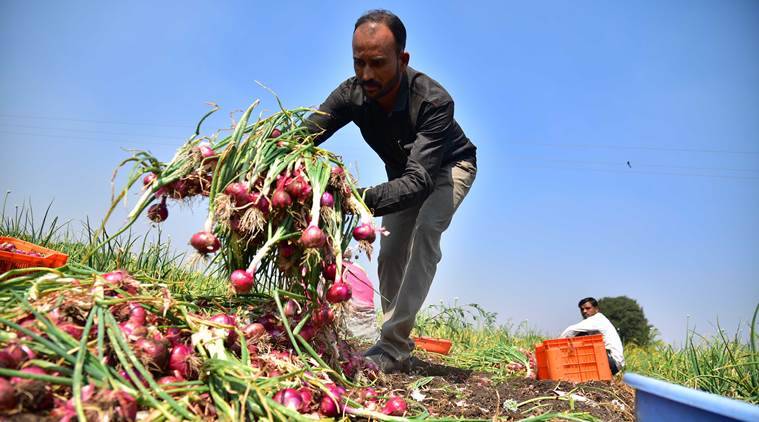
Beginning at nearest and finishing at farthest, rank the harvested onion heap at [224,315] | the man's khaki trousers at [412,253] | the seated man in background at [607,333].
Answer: the harvested onion heap at [224,315]
the man's khaki trousers at [412,253]
the seated man in background at [607,333]

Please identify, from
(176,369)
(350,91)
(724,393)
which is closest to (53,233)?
(350,91)

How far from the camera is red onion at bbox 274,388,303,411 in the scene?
1.42m

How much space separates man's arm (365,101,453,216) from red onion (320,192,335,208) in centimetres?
32

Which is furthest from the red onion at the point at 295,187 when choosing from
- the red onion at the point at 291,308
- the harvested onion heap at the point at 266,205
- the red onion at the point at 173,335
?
the red onion at the point at 173,335

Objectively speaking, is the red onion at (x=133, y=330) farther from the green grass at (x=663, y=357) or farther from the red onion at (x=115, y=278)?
the green grass at (x=663, y=357)

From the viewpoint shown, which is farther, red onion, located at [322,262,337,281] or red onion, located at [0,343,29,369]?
red onion, located at [322,262,337,281]

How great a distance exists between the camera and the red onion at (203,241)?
179 centimetres

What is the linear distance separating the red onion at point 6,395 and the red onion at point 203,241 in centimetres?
70

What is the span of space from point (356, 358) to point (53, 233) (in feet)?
10.1

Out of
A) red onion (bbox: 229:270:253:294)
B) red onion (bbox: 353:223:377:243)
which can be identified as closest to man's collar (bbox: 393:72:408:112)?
red onion (bbox: 353:223:377:243)

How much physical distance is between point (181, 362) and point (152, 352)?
0.29 ft

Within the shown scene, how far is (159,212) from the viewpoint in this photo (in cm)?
194

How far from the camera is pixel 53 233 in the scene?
4.14 metres

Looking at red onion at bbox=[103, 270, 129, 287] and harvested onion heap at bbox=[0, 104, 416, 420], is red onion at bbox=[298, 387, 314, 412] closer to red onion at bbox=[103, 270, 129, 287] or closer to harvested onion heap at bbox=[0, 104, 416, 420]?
harvested onion heap at bbox=[0, 104, 416, 420]
